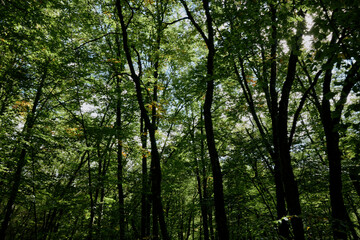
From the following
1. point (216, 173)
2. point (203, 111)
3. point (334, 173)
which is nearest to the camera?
point (334, 173)

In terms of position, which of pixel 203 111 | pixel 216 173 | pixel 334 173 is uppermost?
pixel 203 111

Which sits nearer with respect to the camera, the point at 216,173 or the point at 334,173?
the point at 334,173

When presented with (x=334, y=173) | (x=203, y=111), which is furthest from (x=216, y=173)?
(x=203, y=111)

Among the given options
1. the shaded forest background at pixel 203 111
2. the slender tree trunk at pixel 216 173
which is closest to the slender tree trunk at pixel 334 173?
the shaded forest background at pixel 203 111

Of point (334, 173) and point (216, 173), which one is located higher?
point (216, 173)

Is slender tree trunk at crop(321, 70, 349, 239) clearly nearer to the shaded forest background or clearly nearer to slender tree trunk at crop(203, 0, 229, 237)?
the shaded forest background

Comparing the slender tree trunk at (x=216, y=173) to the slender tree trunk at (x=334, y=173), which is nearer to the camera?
the slender tree trunk at (x=334, y=173)

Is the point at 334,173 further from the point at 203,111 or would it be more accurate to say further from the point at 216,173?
the point at 203,111

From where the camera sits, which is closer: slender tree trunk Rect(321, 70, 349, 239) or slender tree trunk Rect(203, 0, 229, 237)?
slender tree trunk Rect(321, 70, 349, 239)

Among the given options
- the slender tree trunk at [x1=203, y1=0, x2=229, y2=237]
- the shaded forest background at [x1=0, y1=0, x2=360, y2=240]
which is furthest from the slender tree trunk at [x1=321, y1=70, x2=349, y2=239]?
the slender tree trunk at [x1=203, y1=0, x2=229, y2=237]

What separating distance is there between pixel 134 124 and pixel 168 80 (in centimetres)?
379

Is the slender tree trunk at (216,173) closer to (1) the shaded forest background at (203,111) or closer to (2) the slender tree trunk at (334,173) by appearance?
(1) the shaded forest background at (203,111)

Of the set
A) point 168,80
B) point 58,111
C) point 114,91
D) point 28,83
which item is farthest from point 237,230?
point 58,111

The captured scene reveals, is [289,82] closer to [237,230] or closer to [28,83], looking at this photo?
[237,230]
